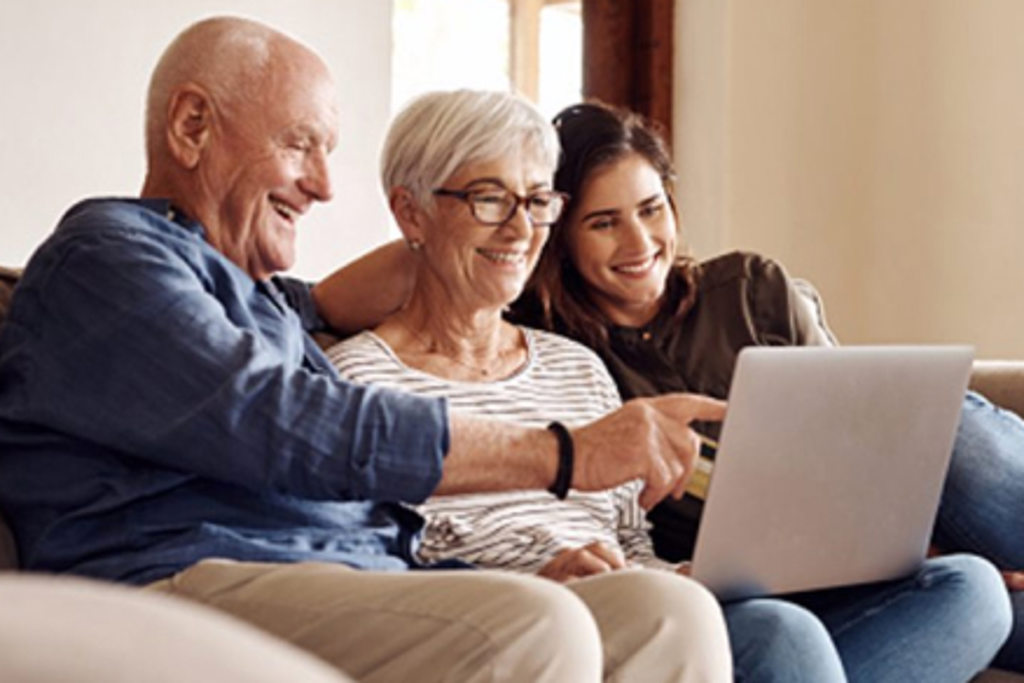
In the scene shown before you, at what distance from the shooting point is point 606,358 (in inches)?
90.7

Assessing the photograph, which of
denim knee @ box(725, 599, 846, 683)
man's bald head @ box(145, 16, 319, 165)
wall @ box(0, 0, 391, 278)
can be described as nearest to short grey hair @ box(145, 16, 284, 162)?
man's bald head @ box(145, 16, 319, 165)

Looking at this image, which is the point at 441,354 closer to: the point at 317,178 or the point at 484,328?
the point at 484,328

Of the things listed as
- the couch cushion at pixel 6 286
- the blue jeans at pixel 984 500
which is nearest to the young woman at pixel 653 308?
the blue jeans at pixel 984 500

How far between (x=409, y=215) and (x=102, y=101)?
1.20 meters

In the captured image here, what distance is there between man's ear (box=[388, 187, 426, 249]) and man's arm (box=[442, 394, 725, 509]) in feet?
2.10

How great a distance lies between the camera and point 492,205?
212 centimetres

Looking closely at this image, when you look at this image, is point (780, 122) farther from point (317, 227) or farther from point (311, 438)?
point (311, 438)

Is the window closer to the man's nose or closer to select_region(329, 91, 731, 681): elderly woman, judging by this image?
select_region(329, 91, 731, 681): elderly woman

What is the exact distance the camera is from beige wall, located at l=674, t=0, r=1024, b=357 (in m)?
4.29

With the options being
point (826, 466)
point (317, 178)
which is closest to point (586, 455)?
point (826, 466)

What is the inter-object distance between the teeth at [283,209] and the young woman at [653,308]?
1.99 ft

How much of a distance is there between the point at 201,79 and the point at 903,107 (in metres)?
3.05

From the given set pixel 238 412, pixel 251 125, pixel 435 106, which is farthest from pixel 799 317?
pixel 238 412

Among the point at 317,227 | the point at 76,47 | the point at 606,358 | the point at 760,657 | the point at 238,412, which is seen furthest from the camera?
the point at 317,227
